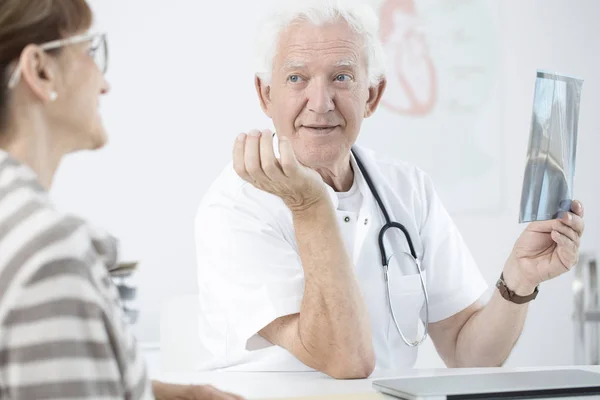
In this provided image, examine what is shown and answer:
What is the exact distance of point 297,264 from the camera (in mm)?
1549

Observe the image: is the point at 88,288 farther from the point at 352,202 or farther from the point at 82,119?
the point at 352,202

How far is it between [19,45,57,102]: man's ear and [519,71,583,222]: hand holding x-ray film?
0.84m

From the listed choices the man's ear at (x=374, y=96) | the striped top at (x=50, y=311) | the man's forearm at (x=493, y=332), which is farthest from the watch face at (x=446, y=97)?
the striped top at (x=50, y=311)

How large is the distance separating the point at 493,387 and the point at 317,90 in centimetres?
80

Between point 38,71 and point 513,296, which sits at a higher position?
point 38,71

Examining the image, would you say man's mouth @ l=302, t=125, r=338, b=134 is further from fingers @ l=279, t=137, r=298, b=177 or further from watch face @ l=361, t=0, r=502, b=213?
watch face @ l=361, t=0, r=502, b=213

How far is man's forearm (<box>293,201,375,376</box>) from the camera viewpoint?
1.40 meters

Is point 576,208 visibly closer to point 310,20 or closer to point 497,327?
point 497,327

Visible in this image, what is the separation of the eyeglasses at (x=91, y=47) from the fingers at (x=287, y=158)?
1.46ft

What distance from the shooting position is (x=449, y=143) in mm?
3318

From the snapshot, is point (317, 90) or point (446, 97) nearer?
point (317, 90)

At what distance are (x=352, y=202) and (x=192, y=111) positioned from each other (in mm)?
1223

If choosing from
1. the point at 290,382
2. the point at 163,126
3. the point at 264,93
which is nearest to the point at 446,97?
the point at 163,126

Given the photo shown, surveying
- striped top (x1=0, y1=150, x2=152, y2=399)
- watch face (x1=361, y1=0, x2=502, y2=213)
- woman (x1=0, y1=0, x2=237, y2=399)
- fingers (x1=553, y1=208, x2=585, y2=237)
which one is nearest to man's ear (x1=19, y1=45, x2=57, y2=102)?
woman (x1=0, y1=0, x2=237, y2=399)
